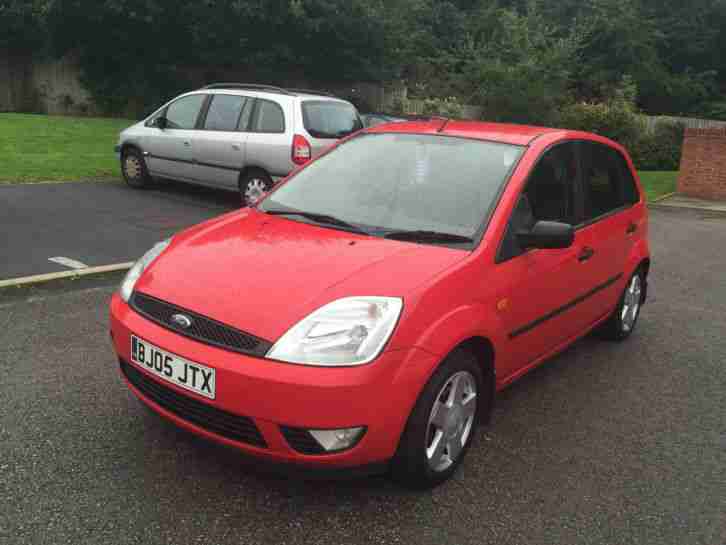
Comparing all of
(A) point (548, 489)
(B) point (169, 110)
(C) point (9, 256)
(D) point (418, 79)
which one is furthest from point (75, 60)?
(A) point (548, 489)

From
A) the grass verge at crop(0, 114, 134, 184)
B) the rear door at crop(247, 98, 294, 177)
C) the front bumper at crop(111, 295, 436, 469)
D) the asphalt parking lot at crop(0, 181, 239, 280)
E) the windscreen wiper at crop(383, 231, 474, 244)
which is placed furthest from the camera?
the grass verge at crop(0, 114, 134, 184)

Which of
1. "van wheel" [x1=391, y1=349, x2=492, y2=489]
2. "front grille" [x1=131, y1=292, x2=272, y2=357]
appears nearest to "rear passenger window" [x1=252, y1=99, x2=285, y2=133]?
"front grille" [x1=131, y1=292, x2=272, y2=357]

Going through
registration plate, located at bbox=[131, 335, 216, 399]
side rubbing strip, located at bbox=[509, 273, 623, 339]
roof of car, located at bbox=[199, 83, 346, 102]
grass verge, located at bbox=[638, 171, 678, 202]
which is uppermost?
roof of car, located at bbox=[199, 83, 346, 102]

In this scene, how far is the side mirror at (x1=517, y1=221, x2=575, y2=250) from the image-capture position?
382 centimetres

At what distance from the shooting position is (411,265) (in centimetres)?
342

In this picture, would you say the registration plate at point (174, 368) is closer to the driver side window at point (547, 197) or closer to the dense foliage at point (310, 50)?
the driver side window at point (547, 197)

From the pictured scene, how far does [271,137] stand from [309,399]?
771cm

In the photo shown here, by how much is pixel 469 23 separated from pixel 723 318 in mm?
36202

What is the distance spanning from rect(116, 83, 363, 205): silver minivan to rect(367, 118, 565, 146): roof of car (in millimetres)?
5304

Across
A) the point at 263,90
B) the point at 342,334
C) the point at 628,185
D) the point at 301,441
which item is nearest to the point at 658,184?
the point at 263,90

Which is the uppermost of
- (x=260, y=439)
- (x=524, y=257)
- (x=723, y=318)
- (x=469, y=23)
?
(x=469, y=23)

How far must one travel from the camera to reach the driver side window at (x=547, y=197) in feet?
12.7

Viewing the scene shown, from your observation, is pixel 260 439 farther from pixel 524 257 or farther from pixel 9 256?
pixel 9 256

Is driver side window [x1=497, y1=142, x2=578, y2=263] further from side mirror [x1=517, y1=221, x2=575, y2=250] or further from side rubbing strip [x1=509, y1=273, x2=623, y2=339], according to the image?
side rubbing strip [x1=509, y1=273, x2=623, y2=339]
